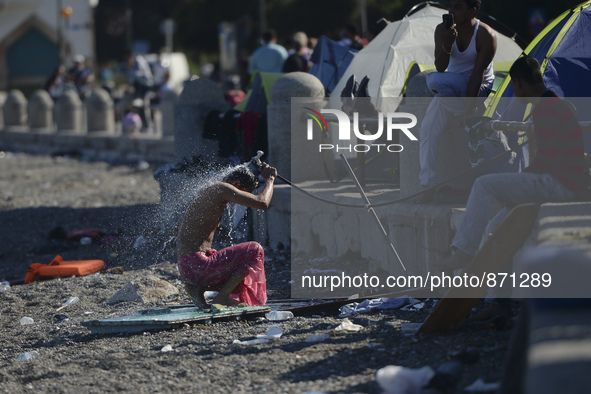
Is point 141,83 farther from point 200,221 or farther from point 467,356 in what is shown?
point 467,356

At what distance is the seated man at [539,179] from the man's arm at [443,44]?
4.66ft

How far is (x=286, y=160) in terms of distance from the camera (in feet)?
31.8

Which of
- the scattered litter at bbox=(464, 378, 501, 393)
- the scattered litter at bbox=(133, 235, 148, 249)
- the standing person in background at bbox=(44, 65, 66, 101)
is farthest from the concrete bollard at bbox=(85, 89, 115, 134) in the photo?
the scattered litter at bbox=(464, 378, 501, 393)

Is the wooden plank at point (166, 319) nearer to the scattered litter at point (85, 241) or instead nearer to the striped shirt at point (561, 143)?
the striped shirt at point (561, 143)

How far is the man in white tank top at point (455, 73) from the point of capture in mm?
7035

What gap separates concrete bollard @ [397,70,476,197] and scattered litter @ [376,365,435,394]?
3.06 m

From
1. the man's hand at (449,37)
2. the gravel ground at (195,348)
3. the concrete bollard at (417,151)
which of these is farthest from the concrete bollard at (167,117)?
the man's hand at (449,37)

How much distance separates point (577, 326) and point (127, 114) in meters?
19.0

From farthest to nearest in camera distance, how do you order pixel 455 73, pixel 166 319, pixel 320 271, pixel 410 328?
1. pixel 320 271
2. pixel 455 73
3. pixel 166 319
4. pixel 410 328

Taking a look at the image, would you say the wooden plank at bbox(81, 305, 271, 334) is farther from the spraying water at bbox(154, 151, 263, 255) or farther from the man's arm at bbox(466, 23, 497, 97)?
the spraying water at bbox(154, 151, 263, 255)

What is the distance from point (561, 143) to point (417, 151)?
2.08 meters

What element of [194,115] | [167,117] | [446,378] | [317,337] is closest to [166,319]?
[317,337]

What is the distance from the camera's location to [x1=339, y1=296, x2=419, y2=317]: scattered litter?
21.3 ft

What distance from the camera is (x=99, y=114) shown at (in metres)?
22.8
